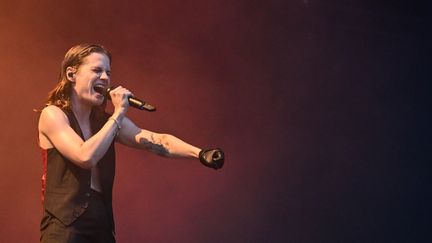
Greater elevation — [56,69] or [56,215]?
[56,69]

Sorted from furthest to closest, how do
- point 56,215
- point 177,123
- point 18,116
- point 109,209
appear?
point 177,123 < point 18,116 < point 109,209 < point 56,215

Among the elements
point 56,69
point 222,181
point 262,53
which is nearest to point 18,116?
point 56,69

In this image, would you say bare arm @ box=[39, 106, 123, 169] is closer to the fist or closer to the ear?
the ear

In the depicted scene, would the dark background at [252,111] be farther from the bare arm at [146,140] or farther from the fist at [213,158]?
the fist at [213,158]

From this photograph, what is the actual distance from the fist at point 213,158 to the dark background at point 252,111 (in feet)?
4.08

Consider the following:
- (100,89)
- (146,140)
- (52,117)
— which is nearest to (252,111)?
(146,140)

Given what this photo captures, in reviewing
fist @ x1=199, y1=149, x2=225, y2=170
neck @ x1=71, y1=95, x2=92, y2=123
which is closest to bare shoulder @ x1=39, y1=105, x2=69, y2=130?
neck @ x1=71, y1=95, x2=92, y2=123

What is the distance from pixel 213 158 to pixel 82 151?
0.46 meters

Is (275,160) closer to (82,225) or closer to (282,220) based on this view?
(282,220)

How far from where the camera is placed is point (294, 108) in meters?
3.55

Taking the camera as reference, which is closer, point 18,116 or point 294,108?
point 18,116

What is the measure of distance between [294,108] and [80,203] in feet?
6.19

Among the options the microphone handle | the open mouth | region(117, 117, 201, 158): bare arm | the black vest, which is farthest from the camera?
region(117, 117, 201, 158): bare arm

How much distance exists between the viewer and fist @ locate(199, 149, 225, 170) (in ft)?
6.65
